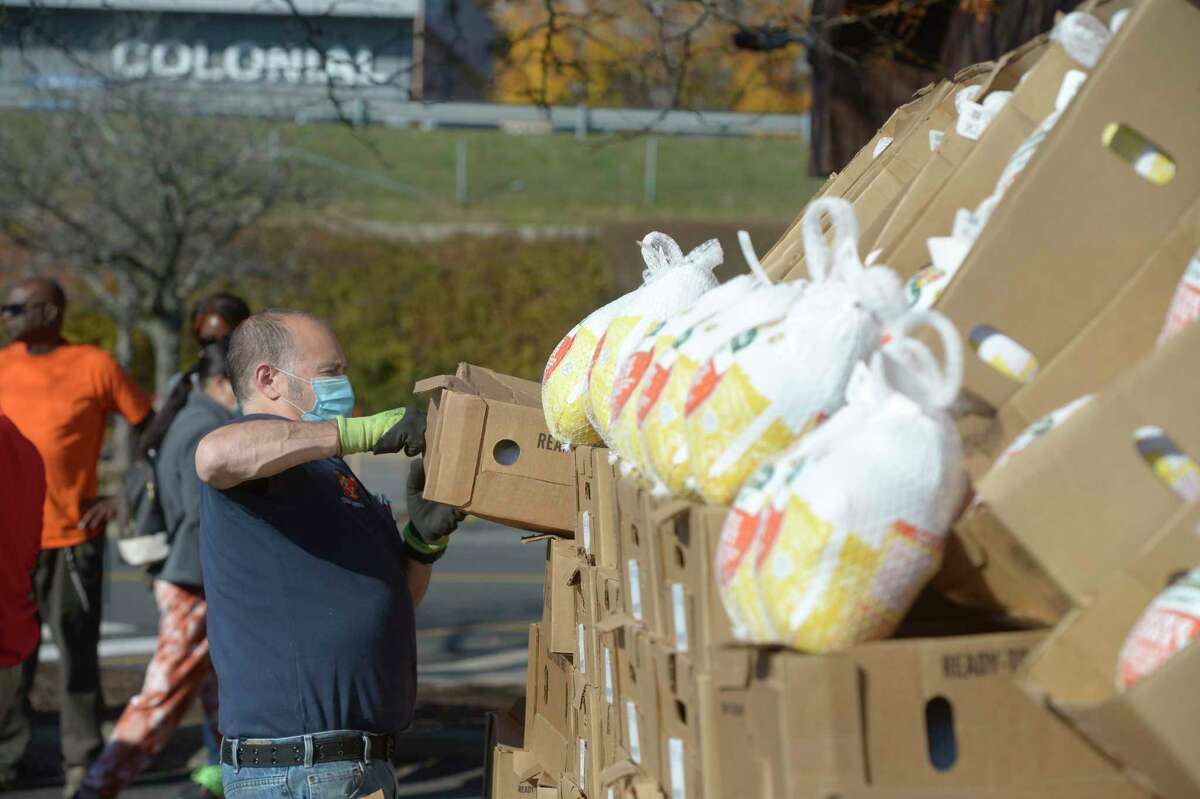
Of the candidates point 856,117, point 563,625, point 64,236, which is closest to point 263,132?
point 64,236

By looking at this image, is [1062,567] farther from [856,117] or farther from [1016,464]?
[856,117]

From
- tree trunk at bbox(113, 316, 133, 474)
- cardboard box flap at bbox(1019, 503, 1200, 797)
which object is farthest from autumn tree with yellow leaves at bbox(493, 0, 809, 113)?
tree trunk at bbox(113, 316, 133, 474)

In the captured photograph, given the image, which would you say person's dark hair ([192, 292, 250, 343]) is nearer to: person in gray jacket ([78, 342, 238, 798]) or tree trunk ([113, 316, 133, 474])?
person in gray jacket ([78, 342, 238, 798])

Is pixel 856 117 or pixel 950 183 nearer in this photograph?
pixel 950 183

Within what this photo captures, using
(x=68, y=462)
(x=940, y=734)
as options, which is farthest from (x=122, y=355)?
(x=940, y=734)

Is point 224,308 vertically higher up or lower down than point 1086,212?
lower down

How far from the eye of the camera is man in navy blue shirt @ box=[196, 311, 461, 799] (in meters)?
3.55

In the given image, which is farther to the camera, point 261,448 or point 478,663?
point 478,663

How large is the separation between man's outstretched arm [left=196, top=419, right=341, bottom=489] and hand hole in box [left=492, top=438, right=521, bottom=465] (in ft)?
1.43

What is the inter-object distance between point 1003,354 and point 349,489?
202 cm

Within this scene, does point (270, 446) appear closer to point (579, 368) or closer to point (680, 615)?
point (579, 368)

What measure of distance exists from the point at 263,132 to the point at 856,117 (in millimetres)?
15938

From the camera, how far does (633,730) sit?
2.89 metres

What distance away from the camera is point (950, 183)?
2848mm
